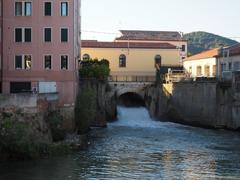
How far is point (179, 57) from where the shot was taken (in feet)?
316

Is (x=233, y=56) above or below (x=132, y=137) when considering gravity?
above

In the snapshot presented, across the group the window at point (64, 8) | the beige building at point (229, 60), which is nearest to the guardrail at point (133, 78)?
the beige building at point (229, 60)

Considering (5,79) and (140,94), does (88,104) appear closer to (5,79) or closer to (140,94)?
(5,79)

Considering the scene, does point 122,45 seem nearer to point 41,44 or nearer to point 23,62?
point 41,44

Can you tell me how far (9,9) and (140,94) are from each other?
28774 millimetres

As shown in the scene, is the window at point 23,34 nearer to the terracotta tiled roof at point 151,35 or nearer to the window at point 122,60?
the window at point 122,60

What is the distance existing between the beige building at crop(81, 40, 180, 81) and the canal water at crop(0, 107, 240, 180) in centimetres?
3168

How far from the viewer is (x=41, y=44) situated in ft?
199

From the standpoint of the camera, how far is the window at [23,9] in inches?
2383

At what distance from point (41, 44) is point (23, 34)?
81.7 inches

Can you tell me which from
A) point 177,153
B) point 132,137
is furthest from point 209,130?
point 177,153

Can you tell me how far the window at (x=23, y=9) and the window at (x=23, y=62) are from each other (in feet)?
14.2

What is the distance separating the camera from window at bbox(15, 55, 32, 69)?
60875 millimetres

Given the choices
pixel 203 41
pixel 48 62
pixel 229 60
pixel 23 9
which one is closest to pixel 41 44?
pixel 48 62
